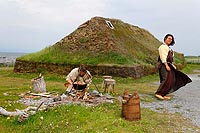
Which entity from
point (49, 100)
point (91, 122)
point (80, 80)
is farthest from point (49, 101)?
point (91, 122)

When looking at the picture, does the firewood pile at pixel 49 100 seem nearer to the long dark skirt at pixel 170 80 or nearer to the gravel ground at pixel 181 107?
the gravel ground at pixel 181 107

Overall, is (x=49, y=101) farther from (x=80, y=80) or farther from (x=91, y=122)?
(x=91, y=122)

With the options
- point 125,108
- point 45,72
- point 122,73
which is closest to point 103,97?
point 125,108

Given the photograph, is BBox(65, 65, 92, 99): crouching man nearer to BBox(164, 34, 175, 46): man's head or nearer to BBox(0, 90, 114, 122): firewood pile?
BBox(0, 90, 114, 122): firewood pile

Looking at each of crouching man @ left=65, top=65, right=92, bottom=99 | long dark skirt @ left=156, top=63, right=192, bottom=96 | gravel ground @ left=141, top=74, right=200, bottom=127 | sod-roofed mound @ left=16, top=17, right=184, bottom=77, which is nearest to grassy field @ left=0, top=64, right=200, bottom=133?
gravel ground @ left=141, top=74, right=200, bottom=127

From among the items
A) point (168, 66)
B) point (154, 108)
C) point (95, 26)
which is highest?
point (95, 26)

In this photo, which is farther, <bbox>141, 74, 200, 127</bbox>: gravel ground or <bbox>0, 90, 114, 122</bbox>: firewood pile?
<bbox>141, 74, 200, 127</bbox>: gravel ground

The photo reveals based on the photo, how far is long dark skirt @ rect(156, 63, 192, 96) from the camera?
10.4 m

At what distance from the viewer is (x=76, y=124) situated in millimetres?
6453

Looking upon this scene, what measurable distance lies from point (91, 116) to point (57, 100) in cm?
174

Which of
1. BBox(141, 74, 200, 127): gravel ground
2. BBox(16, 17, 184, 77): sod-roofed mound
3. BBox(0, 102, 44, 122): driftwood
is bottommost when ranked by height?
BBox(141, 74, 200, 127): gravel ground

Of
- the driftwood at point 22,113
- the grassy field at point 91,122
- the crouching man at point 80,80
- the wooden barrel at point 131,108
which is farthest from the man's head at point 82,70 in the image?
the wooden barrel at point 131,108

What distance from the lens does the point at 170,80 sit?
10.4 metres

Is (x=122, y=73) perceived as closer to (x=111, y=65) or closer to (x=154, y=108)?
(x=111, y=65)
